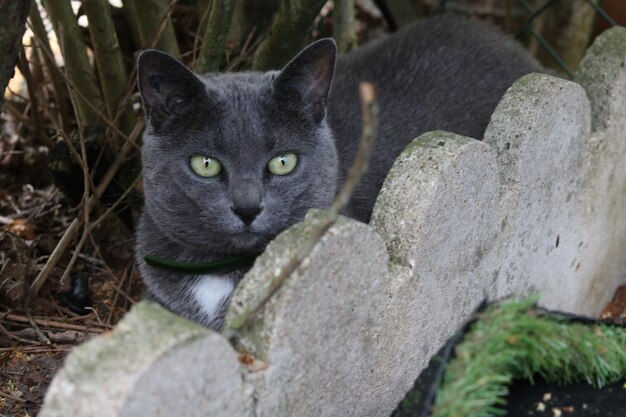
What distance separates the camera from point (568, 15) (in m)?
3.98

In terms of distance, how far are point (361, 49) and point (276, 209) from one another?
44.0 inches

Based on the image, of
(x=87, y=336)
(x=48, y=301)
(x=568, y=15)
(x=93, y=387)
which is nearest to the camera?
(x=93, y=387)

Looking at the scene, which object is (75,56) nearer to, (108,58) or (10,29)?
(108,58)

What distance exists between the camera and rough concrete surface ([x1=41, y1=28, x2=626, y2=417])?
1185mm

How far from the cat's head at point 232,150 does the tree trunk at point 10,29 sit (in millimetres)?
279

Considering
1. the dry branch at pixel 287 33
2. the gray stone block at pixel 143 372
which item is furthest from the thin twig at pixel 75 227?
the gray stone block at pixel 143 372

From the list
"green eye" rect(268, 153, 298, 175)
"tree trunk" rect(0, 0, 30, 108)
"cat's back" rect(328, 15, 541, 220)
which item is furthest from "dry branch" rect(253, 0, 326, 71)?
"tree trunk" rect(0, 0, 30, 108)

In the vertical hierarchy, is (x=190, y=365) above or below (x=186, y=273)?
above

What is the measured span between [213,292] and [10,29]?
754mm

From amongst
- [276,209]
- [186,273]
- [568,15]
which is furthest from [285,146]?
[568,15]

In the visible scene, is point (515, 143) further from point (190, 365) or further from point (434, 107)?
point (190, 365)

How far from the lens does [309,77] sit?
6.18ft

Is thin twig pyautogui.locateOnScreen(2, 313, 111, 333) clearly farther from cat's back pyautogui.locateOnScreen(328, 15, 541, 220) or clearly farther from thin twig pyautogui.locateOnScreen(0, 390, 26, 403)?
cat's back pyautogui.locateOnScreen(328, 15, 541, 220)

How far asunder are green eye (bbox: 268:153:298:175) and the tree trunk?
1.97ft
